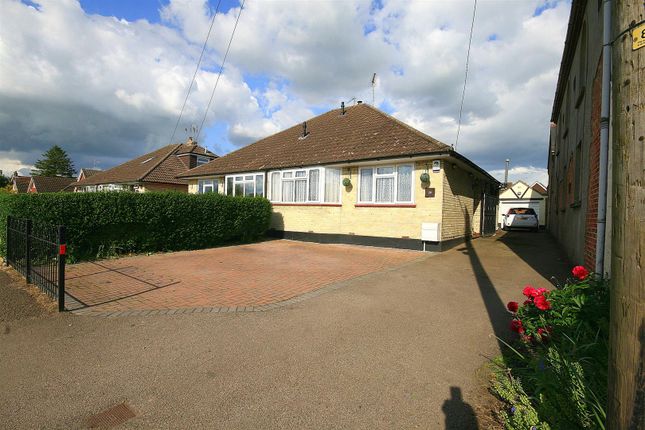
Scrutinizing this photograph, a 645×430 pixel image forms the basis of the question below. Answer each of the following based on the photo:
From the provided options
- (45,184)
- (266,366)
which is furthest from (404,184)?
(45,184)

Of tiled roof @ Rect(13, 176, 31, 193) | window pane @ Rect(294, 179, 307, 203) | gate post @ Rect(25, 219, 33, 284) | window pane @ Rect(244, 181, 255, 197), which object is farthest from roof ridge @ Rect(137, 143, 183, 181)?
tiled roof @ Rect(13, 176, 31, 193)

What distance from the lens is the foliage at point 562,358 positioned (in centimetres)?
235

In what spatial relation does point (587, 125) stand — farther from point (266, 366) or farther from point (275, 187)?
point (275, 187)

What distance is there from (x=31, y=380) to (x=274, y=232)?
41.1 feet

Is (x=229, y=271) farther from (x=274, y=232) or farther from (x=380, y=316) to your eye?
(x=274, y=232)

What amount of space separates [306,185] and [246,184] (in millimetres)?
3900

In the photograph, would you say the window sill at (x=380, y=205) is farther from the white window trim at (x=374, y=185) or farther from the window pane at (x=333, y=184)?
the window pane at (x=333, y=184)

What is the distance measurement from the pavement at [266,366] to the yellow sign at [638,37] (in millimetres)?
A: 2540

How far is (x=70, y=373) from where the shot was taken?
10.6ft

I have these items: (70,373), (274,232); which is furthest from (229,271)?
(274,232)

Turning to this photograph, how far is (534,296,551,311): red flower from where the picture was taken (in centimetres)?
370

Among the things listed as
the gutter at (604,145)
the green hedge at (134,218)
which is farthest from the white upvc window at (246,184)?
the gutter at (604,145)

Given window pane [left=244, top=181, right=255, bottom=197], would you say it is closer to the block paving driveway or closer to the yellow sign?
the block paving driveway

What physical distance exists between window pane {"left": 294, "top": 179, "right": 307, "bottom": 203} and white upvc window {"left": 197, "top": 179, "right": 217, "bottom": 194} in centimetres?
616
